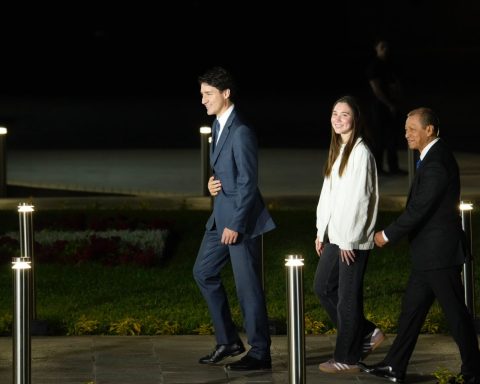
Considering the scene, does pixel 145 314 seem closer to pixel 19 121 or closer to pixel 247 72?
pixel 19 121

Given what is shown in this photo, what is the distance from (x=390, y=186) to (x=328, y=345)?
8656 mm

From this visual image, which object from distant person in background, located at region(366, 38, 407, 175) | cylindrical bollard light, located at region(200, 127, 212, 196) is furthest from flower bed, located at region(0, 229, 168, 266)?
distant person in background, located at region(366, 38, 407, 175)

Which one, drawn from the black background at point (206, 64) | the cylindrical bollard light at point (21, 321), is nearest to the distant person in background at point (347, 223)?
the cylindrical bollard light at point (21, 321)

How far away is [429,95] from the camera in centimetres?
3966

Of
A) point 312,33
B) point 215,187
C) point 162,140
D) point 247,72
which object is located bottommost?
point 215,187

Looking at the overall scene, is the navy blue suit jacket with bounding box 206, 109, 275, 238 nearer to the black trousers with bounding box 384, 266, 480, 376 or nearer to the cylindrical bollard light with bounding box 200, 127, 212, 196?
the black trousers with bounding box 384, 266, 480, 376

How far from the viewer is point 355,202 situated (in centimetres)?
1006

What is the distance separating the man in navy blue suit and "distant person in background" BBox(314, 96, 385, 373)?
411mm

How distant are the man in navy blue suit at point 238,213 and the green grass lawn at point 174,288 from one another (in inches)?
61.5

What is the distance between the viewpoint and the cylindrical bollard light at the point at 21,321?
27.5ft

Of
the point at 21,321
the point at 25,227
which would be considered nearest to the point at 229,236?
the point at 25,227

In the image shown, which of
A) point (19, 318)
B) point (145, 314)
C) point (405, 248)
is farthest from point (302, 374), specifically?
point (405, 248)

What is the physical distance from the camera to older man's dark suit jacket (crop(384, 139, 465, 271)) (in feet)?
32.1

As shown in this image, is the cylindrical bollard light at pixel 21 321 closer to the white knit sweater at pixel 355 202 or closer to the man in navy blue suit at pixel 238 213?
the man in navy blue suit at pixel 238 213
